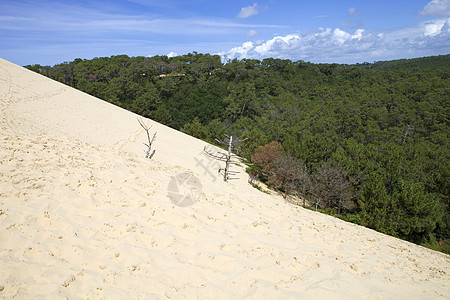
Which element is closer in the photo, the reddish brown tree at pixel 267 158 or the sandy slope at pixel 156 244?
the sandy slope at pixel 156 244

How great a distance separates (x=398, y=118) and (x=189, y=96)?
118 feet

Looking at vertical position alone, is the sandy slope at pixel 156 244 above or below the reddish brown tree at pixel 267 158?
above

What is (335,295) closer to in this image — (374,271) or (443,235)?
(374,271)

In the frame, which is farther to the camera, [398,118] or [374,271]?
[398,118]

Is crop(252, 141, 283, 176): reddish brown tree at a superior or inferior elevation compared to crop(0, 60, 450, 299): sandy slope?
inferior

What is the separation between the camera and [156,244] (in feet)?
16.5

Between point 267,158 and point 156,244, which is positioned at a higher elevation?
point 156,244

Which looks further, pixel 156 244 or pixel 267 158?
pixel 267 158

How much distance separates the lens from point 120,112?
32.1 m

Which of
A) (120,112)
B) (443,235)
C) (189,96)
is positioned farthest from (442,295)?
(189,96)

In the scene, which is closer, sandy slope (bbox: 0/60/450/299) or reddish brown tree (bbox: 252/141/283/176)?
sandy slope (bbox: 0/60/450/299)

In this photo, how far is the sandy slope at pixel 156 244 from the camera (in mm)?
4047

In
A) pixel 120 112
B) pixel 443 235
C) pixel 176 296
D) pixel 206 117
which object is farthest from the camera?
pixel 206 117

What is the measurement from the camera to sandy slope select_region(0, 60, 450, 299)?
13.3 ft
